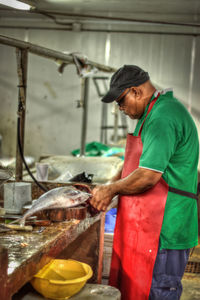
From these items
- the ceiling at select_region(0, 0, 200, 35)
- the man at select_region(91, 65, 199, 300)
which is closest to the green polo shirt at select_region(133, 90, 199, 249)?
the man at select_region(91, 65, 199, 300)

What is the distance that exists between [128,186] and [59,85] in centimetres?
714

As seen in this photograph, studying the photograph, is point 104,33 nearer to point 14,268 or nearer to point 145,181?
point 145,181

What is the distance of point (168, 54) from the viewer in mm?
8516

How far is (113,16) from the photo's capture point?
8.27m

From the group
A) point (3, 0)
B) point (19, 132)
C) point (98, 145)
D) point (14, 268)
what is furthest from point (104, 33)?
point (14, 268)

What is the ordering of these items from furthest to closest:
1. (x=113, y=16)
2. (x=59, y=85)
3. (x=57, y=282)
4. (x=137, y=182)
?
(x=59, y=85) < (x=113, y=16) < (x=137, y=182) < (x=57, y=282)

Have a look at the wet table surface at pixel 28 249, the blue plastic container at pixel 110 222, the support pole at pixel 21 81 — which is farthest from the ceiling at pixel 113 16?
the wet table surface at pixel 28 249

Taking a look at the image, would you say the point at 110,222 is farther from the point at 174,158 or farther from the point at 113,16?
the point at 113,16

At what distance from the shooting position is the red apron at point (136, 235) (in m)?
2.44

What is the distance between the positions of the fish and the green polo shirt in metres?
0.49

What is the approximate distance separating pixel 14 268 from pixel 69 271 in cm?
83

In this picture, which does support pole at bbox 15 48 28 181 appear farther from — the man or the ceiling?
the ceiling

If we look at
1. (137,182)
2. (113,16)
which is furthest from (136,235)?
(113,16)

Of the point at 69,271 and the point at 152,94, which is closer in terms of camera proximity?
the point at 69,271
